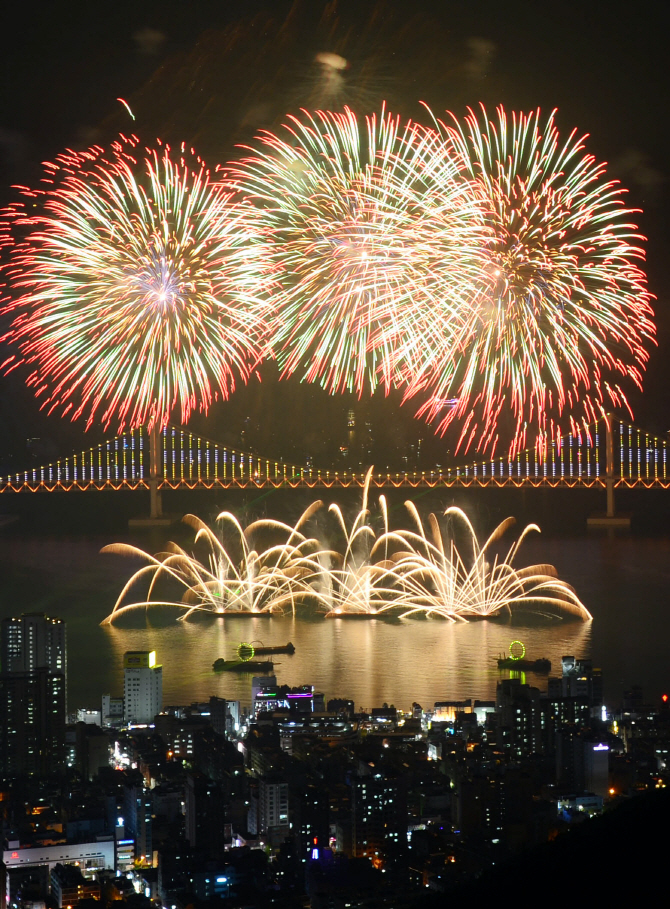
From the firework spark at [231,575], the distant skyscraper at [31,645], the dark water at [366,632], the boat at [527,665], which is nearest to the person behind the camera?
the distant skyscraper at [31,645]

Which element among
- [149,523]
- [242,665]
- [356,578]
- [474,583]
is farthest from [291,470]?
[242,665]

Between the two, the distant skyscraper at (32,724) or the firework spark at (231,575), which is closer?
the distant skyscraper at (32,724)

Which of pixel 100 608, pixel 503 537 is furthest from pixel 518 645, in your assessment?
pixel 503 537

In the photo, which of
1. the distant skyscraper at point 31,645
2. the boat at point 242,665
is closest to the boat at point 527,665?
the boat at point 242,665

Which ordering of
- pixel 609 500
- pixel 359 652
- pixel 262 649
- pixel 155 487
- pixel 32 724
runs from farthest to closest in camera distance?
pixel 609 500 < pixel 155 487 < pixel 262 649 < pixel 359 652 < pixel 32 724

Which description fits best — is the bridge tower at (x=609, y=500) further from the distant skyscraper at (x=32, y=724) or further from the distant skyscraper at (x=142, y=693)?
the distant skyscraper at (x=32, y=724)

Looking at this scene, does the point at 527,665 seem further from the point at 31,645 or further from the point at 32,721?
the point at 32,721

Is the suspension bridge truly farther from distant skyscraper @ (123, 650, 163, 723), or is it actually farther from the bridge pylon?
distant skyscraper @ (123, 650, 163, 723)

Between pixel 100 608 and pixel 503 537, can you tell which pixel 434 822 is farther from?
pixel 503 537

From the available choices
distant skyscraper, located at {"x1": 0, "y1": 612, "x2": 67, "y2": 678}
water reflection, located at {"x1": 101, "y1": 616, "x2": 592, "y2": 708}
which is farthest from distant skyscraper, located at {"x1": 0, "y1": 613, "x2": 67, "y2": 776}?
water reflection, located at {"x1": 101, "y1": 616, "x2": 592, "y2": 708}
